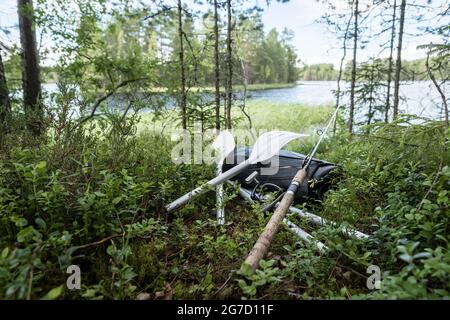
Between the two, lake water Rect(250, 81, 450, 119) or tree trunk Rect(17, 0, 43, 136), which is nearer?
tree trunk Rect(17, 0, 43, 136)

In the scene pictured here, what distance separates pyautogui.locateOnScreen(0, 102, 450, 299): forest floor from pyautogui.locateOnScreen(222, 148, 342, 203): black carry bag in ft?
0.81

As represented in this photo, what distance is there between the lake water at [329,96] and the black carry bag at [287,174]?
3.97ft

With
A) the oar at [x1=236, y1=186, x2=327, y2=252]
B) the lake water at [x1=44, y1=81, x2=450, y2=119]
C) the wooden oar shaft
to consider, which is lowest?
the oar at [x1=236, y1=186, x2=327, y2=252]

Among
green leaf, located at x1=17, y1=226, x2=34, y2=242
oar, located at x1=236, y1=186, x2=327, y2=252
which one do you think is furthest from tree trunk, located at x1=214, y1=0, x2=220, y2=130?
green leaf, located at x1=17, y1=226, x2=34, y2=242

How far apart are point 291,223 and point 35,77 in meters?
5.37

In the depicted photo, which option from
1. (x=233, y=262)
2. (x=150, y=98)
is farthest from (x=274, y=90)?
(x=233, y=262)

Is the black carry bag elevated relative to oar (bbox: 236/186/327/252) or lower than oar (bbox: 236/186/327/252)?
elevated

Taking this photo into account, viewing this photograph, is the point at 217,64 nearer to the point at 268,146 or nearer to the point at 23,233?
the point at 268,146

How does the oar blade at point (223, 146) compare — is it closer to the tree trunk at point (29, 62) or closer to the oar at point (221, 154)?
the oar at point (221, 154)

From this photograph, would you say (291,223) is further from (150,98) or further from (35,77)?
(35,77)

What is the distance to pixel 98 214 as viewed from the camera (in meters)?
1.89

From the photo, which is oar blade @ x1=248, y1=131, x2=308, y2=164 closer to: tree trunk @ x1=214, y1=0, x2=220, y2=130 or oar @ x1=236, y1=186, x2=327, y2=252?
oar @ x1=236, y1=186, x2=327, y2=252

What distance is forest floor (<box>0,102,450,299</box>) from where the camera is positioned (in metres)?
1.43

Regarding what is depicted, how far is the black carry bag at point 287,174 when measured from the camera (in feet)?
9.93
